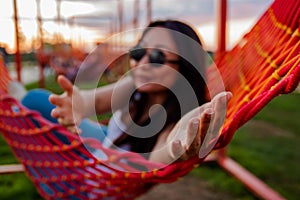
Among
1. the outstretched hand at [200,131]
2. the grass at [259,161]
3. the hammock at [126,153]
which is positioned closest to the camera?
the outstretched hand at [200,131]

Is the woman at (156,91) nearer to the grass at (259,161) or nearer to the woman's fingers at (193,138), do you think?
the woman's fingers at (193,138)

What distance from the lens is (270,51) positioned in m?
0.84

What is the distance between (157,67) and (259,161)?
801 millimetres

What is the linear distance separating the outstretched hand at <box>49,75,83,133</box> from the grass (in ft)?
1.36

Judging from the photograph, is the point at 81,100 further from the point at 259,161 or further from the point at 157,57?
the point at 259,161

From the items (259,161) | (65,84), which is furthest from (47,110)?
(259,161)

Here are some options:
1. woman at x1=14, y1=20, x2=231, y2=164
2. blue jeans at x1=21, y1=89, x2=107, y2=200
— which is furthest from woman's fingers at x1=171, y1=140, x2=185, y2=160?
blue jeans at x1=21, y1=89, x2=107, y2=200

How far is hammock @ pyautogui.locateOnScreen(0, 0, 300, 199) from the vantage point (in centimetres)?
68

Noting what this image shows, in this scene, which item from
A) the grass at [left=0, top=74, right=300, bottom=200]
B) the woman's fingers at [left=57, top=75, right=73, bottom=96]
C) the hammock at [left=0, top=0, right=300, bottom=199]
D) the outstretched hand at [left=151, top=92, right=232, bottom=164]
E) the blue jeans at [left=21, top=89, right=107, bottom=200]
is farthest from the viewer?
the grass at [left=0, top=74, right=300, bottom=200]

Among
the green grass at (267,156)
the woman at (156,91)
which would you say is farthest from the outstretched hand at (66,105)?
the green grass at (267,156)

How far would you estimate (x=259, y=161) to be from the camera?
1562 millimetres

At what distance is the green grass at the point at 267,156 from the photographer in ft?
4.29

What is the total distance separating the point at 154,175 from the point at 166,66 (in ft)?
0.95

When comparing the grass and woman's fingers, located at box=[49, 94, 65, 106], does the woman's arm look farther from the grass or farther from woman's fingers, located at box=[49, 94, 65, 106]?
the grass
